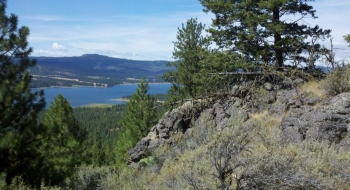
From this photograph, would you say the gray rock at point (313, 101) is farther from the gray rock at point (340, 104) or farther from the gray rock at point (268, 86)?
the gray rock at point (268, 86)

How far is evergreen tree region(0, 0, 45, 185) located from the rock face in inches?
149

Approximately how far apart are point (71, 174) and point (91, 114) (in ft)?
341

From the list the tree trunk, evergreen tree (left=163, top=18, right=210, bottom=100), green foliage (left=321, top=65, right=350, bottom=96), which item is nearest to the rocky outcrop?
green foliage (left=321, top=65, right=350, bottom=96)

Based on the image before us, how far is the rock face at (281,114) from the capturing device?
668 centimetres

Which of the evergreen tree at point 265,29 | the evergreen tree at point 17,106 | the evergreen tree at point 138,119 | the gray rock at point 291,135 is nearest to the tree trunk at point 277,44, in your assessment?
the evergreen tree at point 265,29

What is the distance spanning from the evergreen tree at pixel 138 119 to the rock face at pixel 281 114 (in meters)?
8.90

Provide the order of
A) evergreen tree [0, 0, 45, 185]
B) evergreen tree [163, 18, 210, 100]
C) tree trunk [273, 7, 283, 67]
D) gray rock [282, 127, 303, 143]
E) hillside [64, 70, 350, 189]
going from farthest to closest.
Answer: evergreen tree [163, 18, 210, 100] → tree trunk [273, 7, 283, 67] → evergreen tree [0, 0, 45, 185] → gray rock [282, 127, 303, 143] → hillside [64, 70, 350, 189]

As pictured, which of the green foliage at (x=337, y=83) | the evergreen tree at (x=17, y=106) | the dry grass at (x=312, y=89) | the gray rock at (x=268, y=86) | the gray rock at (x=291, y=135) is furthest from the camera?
the gray rock at (x=268, y=86)

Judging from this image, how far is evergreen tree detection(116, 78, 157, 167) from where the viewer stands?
65.7 ft

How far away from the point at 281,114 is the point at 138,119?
13.7m

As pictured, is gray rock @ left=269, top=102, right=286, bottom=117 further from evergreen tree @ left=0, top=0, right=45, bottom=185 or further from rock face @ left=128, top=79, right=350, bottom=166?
evergreen tree @ left=0, top=0, right=45, bottom=185

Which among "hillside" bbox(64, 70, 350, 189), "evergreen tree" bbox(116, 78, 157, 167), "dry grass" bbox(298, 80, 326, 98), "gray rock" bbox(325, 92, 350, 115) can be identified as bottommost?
"evergreen tree" bbox(116, 78, 157, 167)

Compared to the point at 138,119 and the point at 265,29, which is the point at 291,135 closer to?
the point at 265,29

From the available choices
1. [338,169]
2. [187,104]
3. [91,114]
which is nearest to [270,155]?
[338,169]
